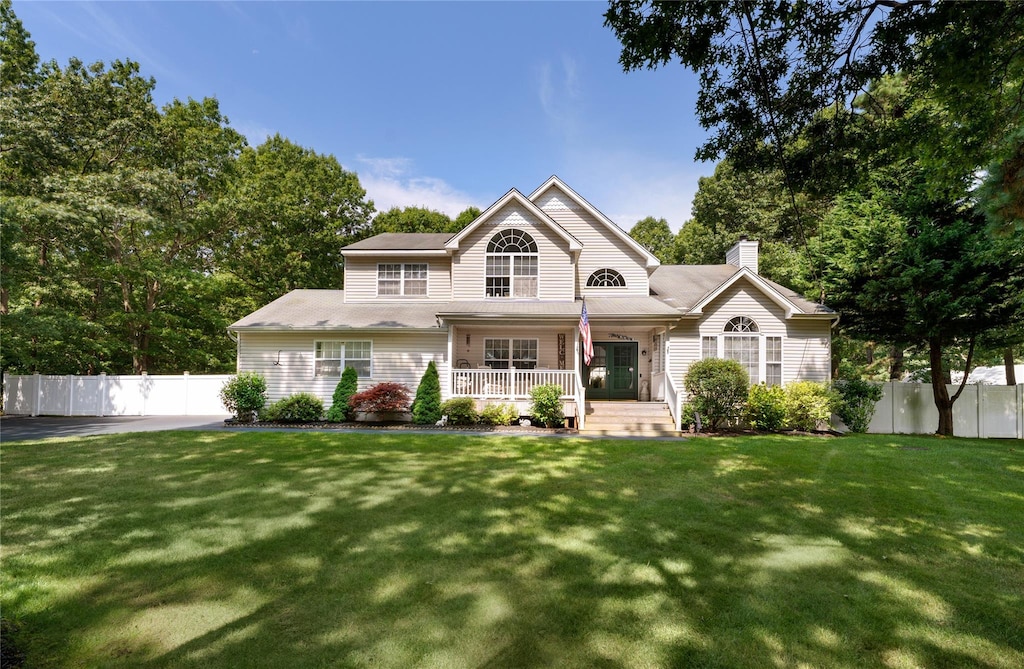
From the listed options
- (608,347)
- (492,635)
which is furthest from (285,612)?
(608,347)

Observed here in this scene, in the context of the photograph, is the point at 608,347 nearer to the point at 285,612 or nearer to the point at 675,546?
the point at 675,546

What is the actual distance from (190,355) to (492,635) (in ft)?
83.2

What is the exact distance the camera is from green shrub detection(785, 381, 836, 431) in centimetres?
1269

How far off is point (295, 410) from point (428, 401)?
4.29 meters

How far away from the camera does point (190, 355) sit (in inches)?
867

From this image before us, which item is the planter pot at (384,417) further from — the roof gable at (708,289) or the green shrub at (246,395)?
the roof gable at (708,289)

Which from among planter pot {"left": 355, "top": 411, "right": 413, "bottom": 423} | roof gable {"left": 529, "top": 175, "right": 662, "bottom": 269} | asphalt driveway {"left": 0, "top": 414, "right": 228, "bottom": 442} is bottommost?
asphalt driveway {"left": 0, "top": 414, "right": 228, "bottom": 442}

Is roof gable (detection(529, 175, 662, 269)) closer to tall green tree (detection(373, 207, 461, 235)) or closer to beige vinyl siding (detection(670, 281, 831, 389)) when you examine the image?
beige vinyl siding (detection(670, 281, 831, 389))

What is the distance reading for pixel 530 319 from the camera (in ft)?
43.5

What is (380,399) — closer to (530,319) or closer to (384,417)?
(384,417)

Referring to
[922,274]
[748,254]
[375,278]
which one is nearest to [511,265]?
[375,278]

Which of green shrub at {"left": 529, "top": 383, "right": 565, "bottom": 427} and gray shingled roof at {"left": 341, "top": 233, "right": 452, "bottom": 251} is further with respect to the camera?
gray shingled roof at {"left": 341, "top": 233, "right": 452, "bottom": 251}

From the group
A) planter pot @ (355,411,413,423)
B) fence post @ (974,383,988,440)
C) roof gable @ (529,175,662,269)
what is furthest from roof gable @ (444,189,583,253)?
fence post @ (974,383,988,440)

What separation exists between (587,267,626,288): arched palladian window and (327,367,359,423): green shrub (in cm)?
914
